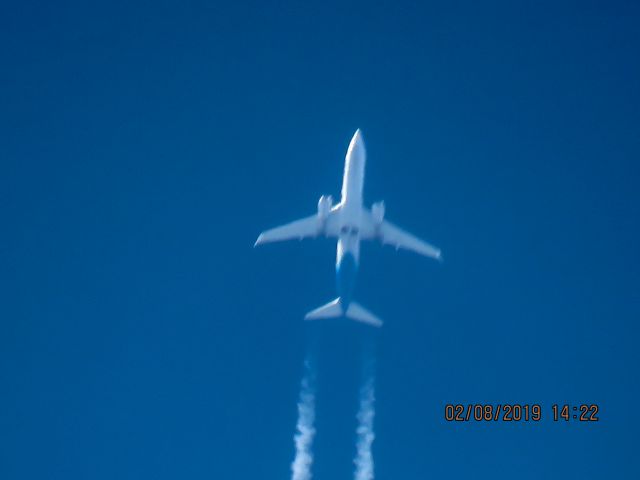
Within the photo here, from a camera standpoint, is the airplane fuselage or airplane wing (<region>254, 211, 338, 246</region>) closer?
the airplane fuselage

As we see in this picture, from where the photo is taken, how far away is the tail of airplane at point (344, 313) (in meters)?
63.4

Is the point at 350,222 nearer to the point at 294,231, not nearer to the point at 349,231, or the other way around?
the point at 349,231

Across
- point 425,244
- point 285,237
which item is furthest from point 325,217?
point 425,244

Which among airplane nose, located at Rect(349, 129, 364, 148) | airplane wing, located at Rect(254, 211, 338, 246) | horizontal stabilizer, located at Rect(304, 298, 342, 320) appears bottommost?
horizontal stabilizer, located at Rect(304, 298, 342, 320)

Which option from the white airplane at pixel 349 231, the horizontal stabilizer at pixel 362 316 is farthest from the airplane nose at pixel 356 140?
the horizontal stabilizer at pixel 362 316

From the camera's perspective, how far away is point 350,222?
209 feet

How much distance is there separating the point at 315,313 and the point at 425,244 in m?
10.5

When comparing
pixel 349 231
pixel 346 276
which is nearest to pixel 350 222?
pixel 349 231

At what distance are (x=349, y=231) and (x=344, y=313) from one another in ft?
19.1

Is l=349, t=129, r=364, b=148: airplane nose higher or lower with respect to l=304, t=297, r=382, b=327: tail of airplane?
higher

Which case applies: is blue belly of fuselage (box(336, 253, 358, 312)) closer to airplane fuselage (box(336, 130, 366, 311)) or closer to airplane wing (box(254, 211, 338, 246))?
airplane fuselage (box(336, 130, 366, 311))

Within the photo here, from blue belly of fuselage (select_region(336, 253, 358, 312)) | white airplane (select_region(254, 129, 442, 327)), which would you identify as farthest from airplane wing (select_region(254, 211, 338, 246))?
blue belly of fuselage (select_region(336, 253, 358, 312))

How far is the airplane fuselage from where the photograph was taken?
62.2 metres

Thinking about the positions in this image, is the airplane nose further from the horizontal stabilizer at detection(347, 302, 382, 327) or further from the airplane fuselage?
the horizontal stabilizer at detection(347, 302, 382, 327)
